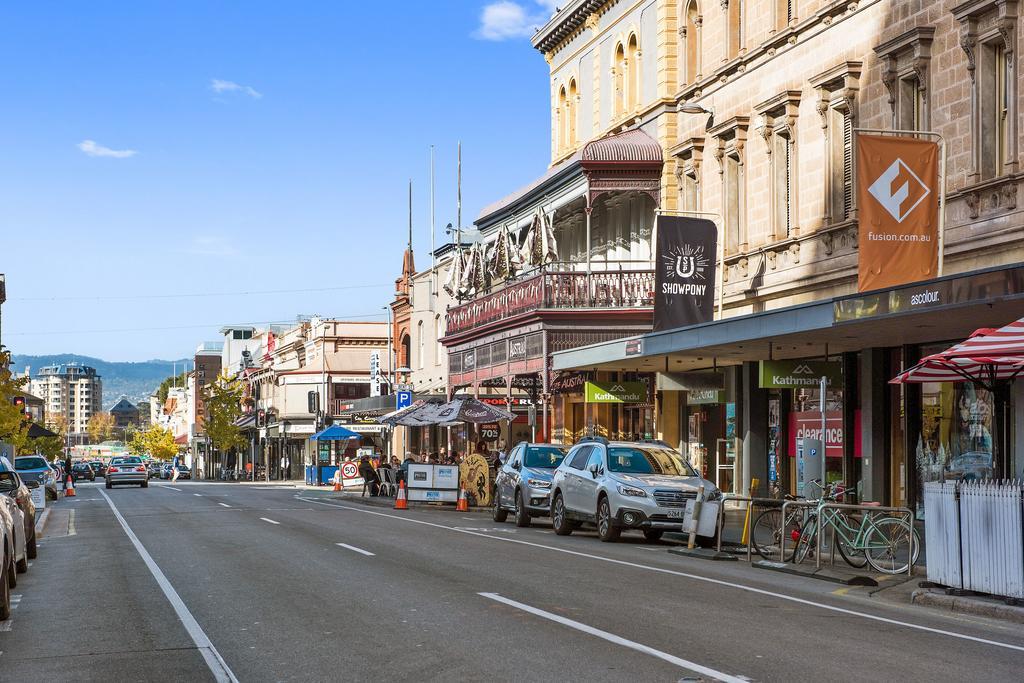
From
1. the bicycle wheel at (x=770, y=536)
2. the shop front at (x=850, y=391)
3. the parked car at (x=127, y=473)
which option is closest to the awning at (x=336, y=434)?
the parked car at (x=127, y=473)

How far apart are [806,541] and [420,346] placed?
47400 mm

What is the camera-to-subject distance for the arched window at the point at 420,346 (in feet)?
210

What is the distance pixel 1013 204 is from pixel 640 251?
16134 millimetres

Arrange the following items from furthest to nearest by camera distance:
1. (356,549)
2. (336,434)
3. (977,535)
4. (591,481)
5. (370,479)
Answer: (336,434)
(370,479)
(591,481)
(356,549)
(977,535)

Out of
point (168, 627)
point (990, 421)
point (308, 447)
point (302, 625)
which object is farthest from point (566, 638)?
point (308, 447)

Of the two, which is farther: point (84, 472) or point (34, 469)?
point (84, 472)

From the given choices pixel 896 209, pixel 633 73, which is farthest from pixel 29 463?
pixel 896 209

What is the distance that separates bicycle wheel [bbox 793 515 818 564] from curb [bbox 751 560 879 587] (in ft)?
0.58

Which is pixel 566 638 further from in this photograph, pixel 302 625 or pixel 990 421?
pixel 990 421

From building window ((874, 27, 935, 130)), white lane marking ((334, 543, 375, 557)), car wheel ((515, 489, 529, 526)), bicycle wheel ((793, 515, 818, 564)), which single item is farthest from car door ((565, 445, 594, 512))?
building window ((874, 27, 935, 130))

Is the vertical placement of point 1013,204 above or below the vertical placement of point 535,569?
above

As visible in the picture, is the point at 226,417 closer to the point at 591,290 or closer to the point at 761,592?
the point at 591,290

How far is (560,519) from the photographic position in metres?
25.2

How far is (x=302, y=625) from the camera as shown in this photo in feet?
38.8
